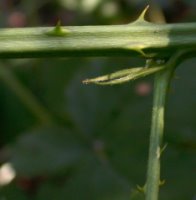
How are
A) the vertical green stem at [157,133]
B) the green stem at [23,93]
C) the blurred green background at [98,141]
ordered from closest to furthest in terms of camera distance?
the vertical green stem at [157,133] < the blurred green background at [98,141] < the green stem at [23,93]

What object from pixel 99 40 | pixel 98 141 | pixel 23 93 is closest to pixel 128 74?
pixel 99 40

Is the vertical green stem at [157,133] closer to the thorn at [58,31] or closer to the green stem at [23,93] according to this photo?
the thorn at [58,31]

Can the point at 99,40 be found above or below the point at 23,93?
above

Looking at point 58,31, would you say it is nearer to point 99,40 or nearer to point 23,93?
point 99,40

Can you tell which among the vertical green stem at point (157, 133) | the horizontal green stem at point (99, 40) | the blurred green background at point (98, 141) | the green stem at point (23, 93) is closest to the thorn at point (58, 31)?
the horizontal green stem at point (99, 40)

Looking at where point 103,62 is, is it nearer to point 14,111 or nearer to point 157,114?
point 14,111

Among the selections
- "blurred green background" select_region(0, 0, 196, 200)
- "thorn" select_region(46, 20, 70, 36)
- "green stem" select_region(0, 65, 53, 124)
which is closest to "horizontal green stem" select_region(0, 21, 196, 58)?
"thorn" select_region(46, 20, 70, 36)
